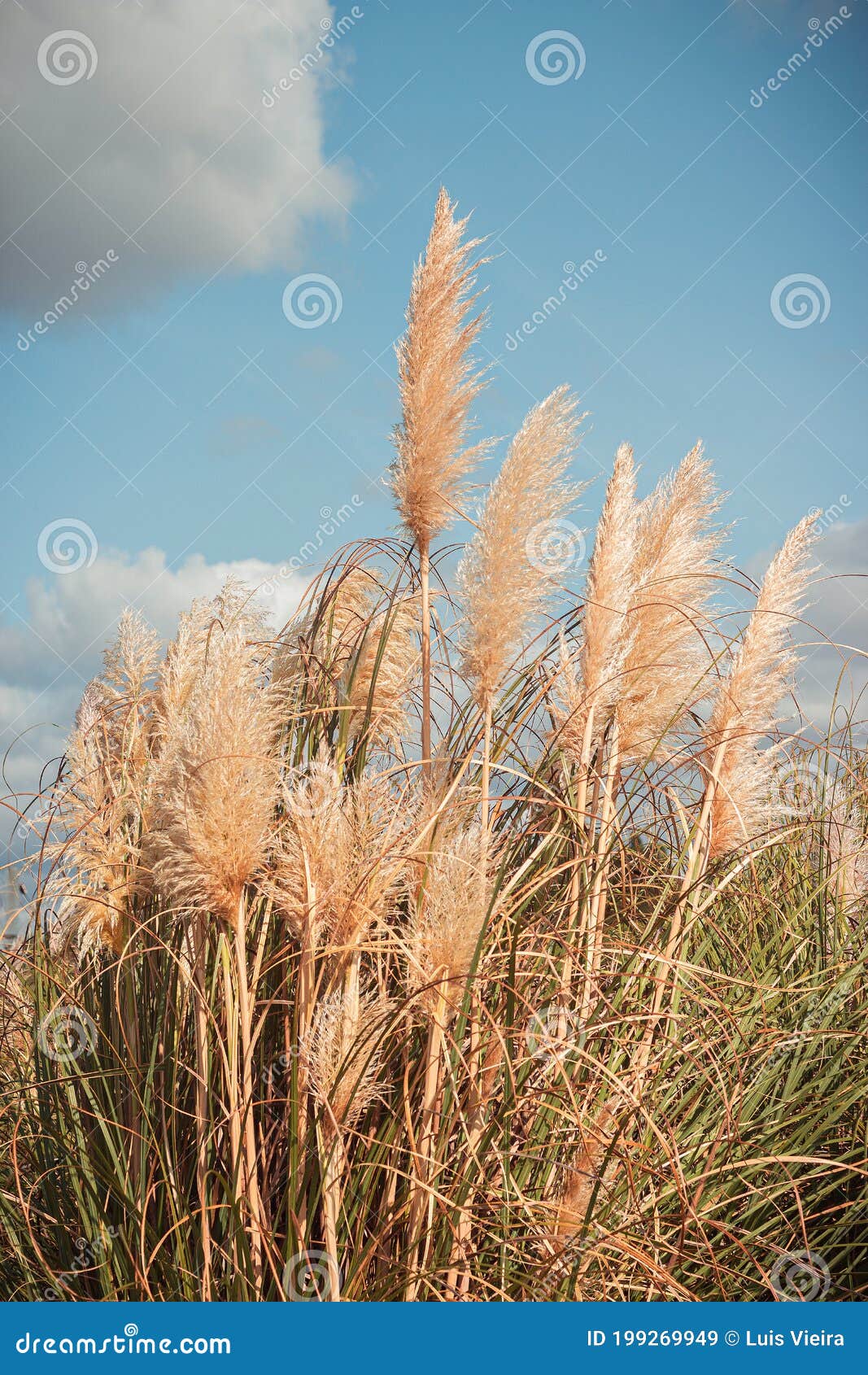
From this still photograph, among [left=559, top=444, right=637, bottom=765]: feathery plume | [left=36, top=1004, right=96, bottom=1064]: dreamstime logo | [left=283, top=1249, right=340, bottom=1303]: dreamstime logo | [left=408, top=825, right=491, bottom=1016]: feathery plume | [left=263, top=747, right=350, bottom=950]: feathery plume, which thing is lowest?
[left=283, top=1249, right=340, bottom=1303]: dreamstime logo

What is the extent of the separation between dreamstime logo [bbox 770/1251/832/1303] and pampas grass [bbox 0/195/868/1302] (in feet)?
0.14

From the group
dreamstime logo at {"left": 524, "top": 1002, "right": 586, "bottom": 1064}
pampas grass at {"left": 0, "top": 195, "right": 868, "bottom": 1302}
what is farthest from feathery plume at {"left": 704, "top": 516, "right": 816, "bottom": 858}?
dreamstime logo at {"left": 524, "top": 1002, "right": 586, "bottom": 1064}

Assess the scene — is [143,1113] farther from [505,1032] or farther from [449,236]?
[449,236]

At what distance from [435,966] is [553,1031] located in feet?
1.97

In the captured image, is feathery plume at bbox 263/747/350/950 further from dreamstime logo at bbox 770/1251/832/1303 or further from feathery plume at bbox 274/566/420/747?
dreamstime logo at bbox 770/1251/832/1303

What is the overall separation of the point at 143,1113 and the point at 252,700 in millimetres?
1130

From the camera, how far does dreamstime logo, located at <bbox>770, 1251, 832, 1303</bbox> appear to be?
2377 millimetres

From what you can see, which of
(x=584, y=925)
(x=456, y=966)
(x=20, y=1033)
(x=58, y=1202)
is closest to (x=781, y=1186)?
(x=584, y=925)

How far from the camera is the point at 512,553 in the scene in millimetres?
2262

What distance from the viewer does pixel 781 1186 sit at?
240 centimetres

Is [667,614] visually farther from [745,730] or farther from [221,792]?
[221,792]

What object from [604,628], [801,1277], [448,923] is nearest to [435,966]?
[448,923]

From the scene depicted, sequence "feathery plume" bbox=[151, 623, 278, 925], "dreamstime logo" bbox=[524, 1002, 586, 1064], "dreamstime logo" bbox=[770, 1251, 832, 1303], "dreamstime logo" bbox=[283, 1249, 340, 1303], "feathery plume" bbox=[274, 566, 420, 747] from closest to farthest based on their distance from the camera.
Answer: "feathery plume" bbox=[151, 623, 278, 925], "dreamstime logo" bbox=[283, 1249, 340, 1303], "dreamstime logo" bbox=[524, 1002, 586, 1064], "dreamstime logo" bbox=[770, 1251, 832, 1303], "feathery plume" bbox=[274, 566, 420, 747]

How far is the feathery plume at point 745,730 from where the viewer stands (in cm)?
280
